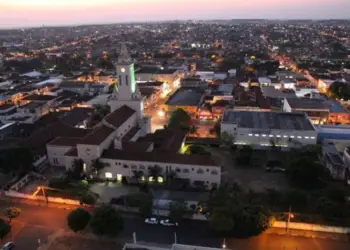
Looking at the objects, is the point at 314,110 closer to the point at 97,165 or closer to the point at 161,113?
the point at 161,113

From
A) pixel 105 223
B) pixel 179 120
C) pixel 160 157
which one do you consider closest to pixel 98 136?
pixel 160 157

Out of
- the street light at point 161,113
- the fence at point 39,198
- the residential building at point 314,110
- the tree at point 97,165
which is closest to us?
the fence at point 39,198

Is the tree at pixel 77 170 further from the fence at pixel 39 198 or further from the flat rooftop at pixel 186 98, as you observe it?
the flat rooftop at pixel 186 98

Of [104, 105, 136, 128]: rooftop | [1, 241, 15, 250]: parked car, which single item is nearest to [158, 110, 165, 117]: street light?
[104, 105, 136, 128]: rooftop

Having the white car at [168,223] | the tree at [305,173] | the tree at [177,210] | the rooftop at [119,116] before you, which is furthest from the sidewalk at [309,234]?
the rooftop at [119,116]

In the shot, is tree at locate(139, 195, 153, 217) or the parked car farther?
tree at locate(139, 195, 153, 217)

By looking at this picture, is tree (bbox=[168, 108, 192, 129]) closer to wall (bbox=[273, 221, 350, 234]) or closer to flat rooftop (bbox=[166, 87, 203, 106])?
flat rooftop (bbox=[166, 87, 203, 106])

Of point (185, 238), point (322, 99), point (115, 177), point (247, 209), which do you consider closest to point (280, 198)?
point (247, 209)
